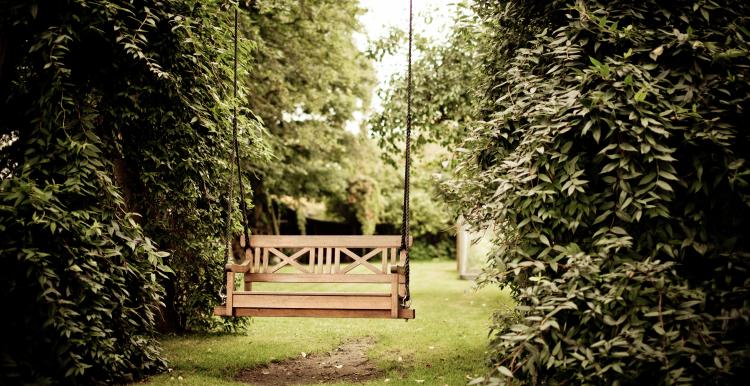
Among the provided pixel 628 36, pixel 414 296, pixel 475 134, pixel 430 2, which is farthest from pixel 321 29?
pixel 628 36

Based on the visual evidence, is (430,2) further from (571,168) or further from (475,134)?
(571,168)

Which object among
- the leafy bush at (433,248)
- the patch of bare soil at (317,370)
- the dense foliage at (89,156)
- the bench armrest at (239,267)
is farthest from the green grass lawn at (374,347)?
the leafy bush at (433,248)

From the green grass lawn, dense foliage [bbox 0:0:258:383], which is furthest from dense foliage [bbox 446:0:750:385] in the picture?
dense foliage [bbox 0:0:258:383]

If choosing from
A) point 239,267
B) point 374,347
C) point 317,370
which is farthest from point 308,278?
point 374,347

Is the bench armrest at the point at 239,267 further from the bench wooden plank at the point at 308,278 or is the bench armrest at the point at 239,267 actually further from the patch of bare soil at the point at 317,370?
the patch of bare soil at the point at 317,370

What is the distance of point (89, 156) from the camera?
3.94m

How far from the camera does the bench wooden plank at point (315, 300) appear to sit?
4.50 m

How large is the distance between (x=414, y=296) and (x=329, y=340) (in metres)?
4.70

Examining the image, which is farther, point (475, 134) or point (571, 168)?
point (475, 134)

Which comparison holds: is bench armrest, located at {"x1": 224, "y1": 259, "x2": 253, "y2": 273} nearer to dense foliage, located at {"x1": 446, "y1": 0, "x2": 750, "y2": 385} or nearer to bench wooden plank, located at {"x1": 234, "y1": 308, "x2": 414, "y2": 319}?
bench wooden plank, located at {"x1": 234, "y1": 308, "x2": 414, "y2": 319}

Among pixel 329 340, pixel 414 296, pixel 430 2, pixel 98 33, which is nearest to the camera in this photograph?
pixel 98 33

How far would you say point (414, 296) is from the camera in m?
11.1

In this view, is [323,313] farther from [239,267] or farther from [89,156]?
[89,156]

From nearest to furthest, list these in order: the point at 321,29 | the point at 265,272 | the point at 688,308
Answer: the point at 688,308 < the point at 265,272 < the point at 321,29
